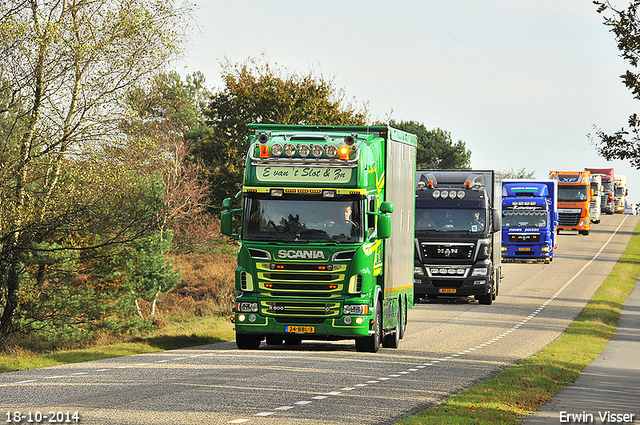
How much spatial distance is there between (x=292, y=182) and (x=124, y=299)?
19.0 m

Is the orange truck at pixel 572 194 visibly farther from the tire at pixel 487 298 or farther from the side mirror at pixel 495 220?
the side mirror at pixel 495 220

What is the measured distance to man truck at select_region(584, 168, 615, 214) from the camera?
90500mm

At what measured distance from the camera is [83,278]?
104 feet

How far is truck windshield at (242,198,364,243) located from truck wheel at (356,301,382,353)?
1.84 metres

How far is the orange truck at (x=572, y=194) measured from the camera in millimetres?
65125

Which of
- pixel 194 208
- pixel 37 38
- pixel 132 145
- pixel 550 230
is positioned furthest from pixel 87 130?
pixel 550 230

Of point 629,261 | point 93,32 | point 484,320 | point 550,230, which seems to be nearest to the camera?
point 93,32

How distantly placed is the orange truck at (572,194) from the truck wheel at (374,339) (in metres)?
49.0

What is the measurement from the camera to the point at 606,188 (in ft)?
312

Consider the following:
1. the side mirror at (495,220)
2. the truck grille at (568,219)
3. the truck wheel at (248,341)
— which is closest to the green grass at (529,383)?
the side mirror at (495,220)

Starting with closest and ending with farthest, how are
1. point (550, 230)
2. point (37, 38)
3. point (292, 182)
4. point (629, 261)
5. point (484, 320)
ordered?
point (292, 182), point (37, 38), point (484, 320), point (550, 230), point (629, 261)

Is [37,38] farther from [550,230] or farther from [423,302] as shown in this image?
[550,230]

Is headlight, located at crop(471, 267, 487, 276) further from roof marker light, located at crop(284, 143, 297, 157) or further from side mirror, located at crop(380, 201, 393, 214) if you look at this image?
roof marker light, located at crop(284, 143, 297, 157)

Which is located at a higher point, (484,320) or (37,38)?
(37,38)
